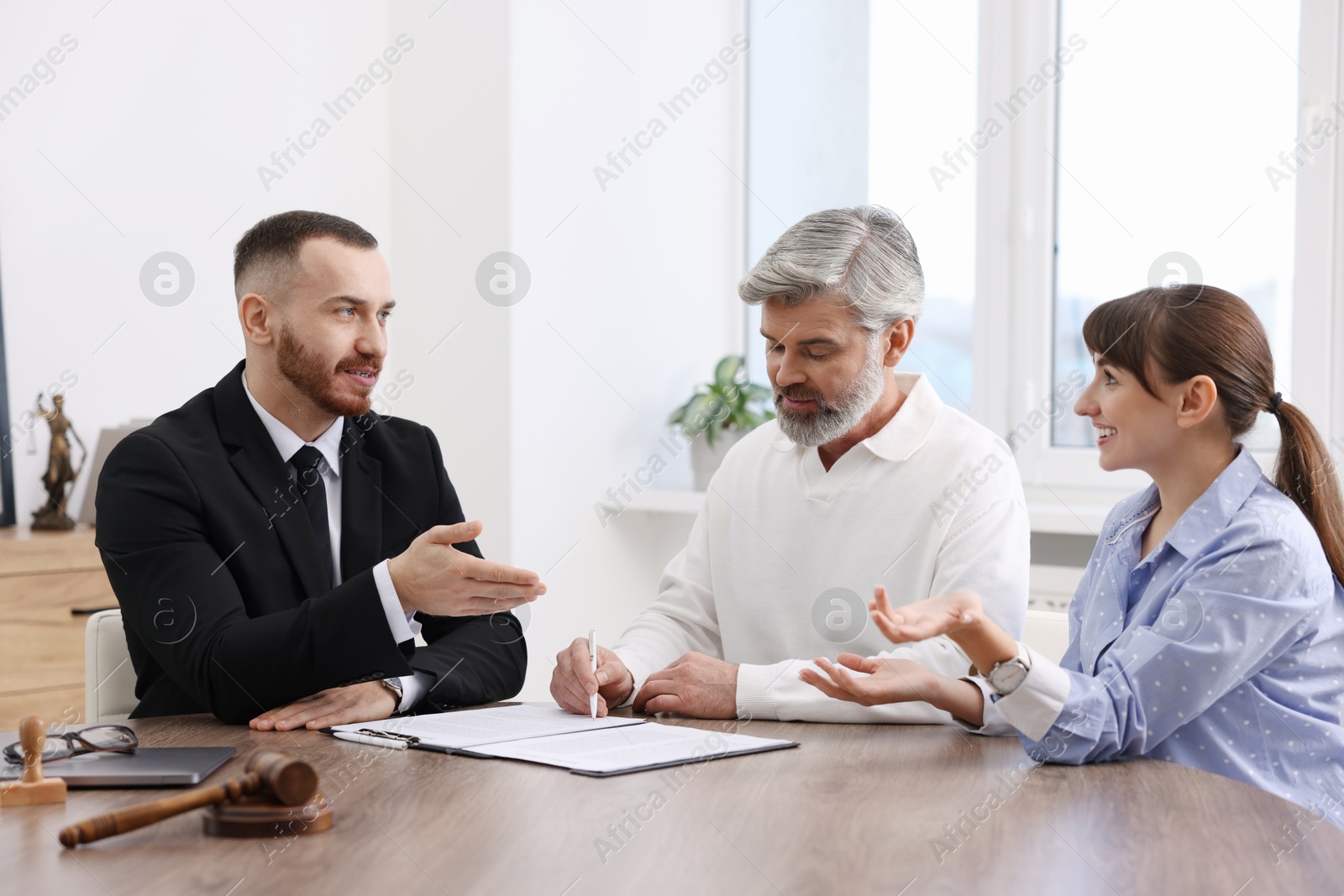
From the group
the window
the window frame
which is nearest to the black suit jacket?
the window frame

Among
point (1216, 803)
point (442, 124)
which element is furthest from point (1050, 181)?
point (1216, 803)

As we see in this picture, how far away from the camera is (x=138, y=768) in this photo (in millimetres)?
1315

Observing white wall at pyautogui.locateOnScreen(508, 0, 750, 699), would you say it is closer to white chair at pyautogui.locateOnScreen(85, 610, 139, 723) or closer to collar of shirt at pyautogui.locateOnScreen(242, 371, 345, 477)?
collar of shirt at pyautogui.locateOnScreen(242, 371, 345, 477)

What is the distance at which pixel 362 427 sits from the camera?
2156 mm

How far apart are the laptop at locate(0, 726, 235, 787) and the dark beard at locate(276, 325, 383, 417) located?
28.5 inches

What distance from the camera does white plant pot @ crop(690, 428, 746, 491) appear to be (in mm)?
3938

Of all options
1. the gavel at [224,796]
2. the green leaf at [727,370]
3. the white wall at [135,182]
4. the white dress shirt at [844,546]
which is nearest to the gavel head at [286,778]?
the gavel at [224,796]

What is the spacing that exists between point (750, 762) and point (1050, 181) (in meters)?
2.76

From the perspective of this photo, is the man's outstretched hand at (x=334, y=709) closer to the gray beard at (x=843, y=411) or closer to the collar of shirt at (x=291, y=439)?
the collar of shirt at (x=291, y=439)

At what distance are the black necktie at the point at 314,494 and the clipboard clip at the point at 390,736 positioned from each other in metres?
0.43

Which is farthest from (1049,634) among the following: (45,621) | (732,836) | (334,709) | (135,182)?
(135,182)

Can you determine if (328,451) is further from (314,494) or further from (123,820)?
(123,820)

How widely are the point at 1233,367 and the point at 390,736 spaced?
1218 millimetres

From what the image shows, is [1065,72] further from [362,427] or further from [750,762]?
[750,762]
